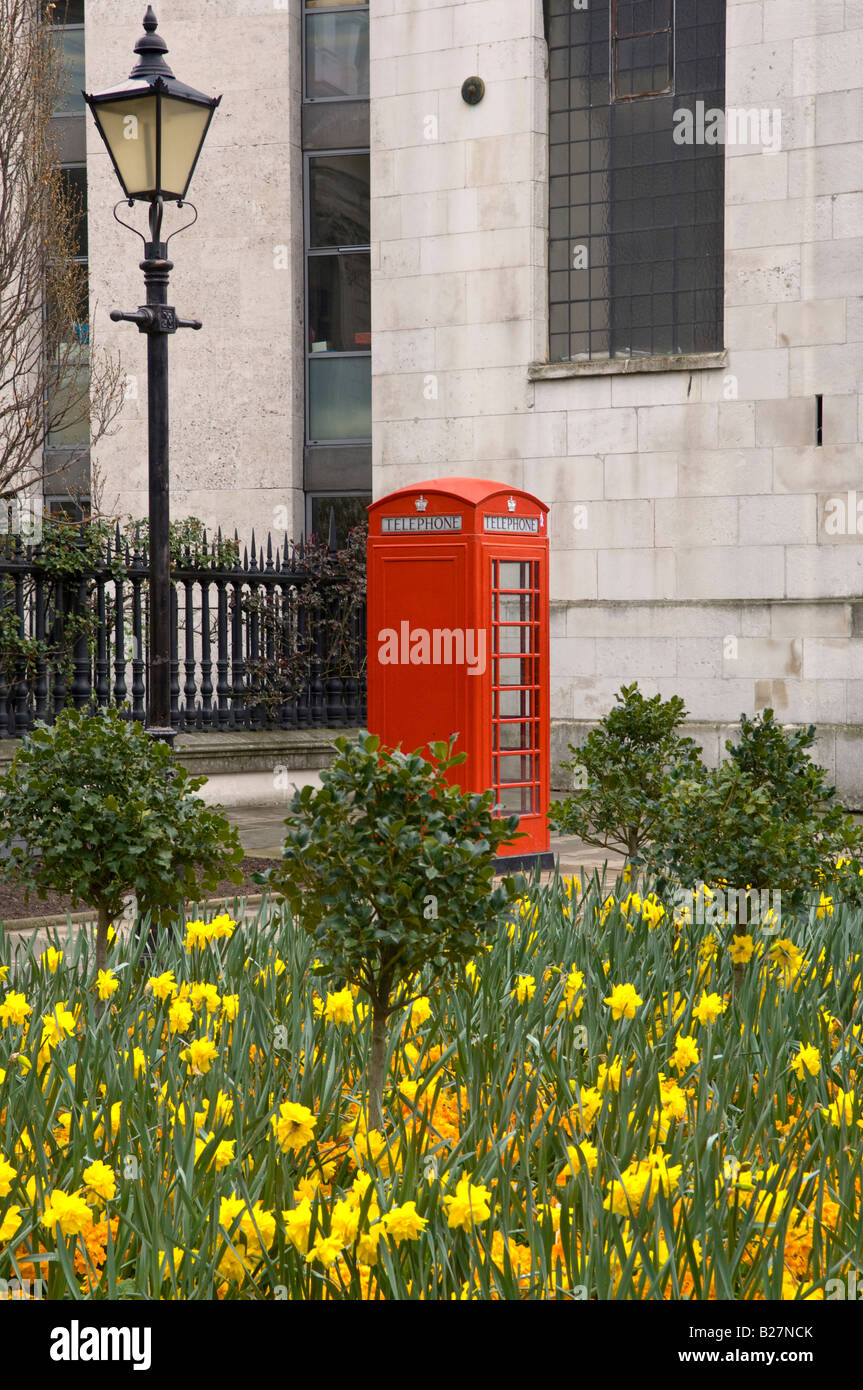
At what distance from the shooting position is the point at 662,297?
15.2 metres

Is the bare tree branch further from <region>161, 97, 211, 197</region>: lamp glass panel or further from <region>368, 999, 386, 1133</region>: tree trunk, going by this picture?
<region>368, 999, 386, 1133</region>: tree trunk

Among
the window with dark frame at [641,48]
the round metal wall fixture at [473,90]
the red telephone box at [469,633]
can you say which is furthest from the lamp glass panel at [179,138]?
the round metal wall fixture at [473,90]

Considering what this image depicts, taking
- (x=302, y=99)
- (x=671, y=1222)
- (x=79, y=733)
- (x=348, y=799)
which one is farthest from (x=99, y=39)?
(x=671, y=1222)

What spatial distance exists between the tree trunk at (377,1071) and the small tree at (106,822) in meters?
1.62

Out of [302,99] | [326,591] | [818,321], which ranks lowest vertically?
[326,591]

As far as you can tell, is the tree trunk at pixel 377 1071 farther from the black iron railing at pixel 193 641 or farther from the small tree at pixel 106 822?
the black iron railing at pixel 193 641

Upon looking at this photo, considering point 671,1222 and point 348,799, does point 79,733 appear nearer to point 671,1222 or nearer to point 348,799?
point 348,799

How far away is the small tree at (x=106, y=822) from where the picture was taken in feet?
17.5

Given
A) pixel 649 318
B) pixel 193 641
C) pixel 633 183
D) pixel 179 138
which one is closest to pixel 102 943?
pixel 179 138

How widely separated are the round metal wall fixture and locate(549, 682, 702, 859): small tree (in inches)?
387

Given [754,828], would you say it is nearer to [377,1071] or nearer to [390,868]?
[390,868]

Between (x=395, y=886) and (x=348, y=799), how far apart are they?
0.32 metres

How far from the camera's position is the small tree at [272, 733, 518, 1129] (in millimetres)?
3787

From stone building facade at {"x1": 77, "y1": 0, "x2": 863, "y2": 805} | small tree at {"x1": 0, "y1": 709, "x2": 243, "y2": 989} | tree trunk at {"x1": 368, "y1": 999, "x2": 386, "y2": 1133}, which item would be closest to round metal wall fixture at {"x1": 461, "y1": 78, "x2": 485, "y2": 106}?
stone building facade at {"x1": 77, "y1": 0, "x2": 863, "y2": 805}
